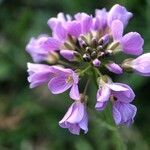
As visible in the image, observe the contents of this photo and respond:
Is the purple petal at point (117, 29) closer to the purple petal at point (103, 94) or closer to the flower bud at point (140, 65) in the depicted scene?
the flower bud at point (140, 65)

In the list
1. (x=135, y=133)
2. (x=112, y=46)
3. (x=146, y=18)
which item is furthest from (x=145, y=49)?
(x=112, y=46)

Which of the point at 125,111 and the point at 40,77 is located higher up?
the point at 40,77

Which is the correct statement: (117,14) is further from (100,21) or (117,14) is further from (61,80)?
(61,80)

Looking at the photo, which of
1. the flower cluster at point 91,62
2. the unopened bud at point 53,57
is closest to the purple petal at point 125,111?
the flower cluster at point 91,62

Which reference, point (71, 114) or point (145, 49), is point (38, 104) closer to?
point (145, 49)

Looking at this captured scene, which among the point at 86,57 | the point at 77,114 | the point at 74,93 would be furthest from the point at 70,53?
the point at 77,114

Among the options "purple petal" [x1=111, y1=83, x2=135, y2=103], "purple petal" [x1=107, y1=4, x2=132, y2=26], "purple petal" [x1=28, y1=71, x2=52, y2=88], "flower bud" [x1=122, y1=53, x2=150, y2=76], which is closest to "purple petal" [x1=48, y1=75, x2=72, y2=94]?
"purple petal" [x1=28, y1=71, x2=52, y2=88]

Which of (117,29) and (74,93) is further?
(117,29)
